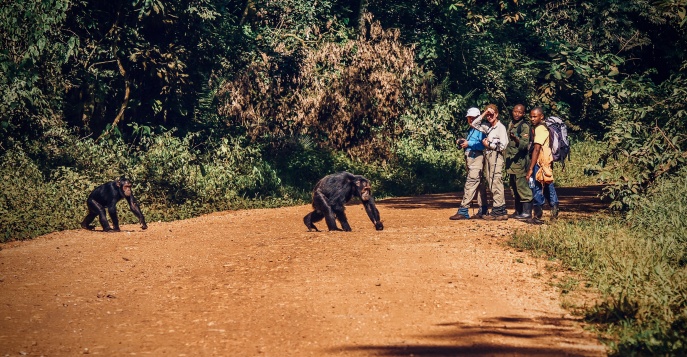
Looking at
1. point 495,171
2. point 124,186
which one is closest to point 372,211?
point 495,171

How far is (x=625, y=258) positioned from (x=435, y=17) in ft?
61.7

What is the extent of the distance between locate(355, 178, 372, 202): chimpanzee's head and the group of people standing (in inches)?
68.6

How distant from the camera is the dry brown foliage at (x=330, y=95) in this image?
20.4 m

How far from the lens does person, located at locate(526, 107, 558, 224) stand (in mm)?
12406

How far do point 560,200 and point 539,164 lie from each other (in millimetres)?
4755

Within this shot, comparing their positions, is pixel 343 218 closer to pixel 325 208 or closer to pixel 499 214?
pixel 325 208

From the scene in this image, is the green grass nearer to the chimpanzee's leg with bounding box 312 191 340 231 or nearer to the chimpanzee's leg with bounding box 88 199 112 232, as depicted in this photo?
the chimpanzee's leg with bounding box 312 191 340 231

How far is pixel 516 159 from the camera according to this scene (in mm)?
12867

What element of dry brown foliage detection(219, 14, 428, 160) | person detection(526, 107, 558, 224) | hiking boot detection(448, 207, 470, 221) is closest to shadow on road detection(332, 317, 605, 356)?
person detection(526, 107, 558, 224)

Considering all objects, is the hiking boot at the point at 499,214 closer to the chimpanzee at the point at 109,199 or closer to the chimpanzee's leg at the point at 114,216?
the chimpanzee at the point at 109,199

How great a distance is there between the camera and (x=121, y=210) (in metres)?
15.7

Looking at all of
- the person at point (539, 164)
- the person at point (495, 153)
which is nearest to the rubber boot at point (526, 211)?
the person at point (539, 164)

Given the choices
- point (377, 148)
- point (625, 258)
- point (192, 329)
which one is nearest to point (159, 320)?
point (192, 329)

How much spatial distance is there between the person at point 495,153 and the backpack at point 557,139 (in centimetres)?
68
